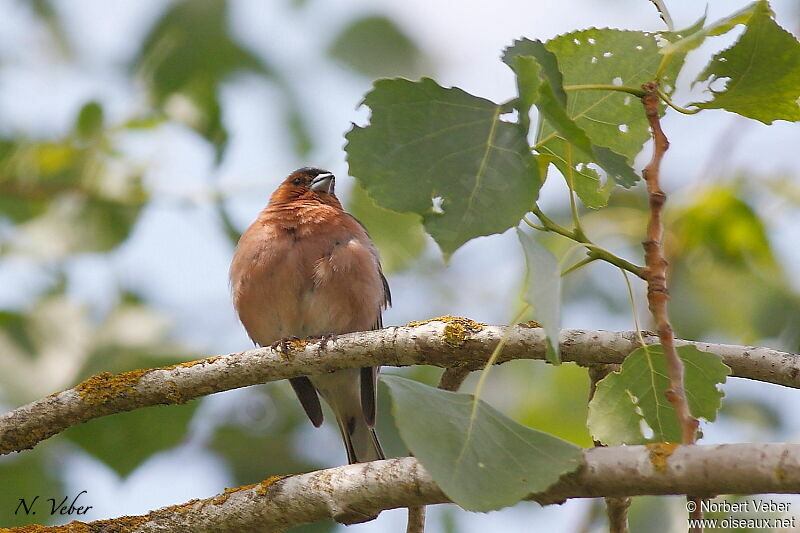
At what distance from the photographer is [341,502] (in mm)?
3590

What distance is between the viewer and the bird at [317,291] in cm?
671

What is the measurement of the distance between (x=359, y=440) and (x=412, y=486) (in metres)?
4.09

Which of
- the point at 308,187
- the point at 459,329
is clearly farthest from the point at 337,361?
the point at 308,187

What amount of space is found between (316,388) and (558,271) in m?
4.92

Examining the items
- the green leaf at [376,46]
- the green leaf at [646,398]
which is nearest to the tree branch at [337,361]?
the green leaf at [646,398]

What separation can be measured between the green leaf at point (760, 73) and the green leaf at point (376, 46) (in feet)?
15.4

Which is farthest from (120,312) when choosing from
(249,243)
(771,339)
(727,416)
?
(727,416)

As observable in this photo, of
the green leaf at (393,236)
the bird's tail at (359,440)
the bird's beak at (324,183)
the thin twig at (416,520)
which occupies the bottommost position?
the thin twig at (416,520)

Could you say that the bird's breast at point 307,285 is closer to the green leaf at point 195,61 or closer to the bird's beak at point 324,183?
the green leaf at point 195,61

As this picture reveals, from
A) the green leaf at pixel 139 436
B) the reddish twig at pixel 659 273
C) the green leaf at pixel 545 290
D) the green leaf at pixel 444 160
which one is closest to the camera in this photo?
the green leaf at pixel 545 290

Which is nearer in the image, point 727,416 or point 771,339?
point 771,339

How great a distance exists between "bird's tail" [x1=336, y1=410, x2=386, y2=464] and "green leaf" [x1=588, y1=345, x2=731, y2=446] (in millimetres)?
3820

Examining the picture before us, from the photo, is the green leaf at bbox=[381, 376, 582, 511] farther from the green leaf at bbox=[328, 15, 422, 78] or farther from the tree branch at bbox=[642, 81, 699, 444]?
the green leaf at bbox=[328, 15, 422, 78]

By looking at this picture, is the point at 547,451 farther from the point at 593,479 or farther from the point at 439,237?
the point at 439,237
